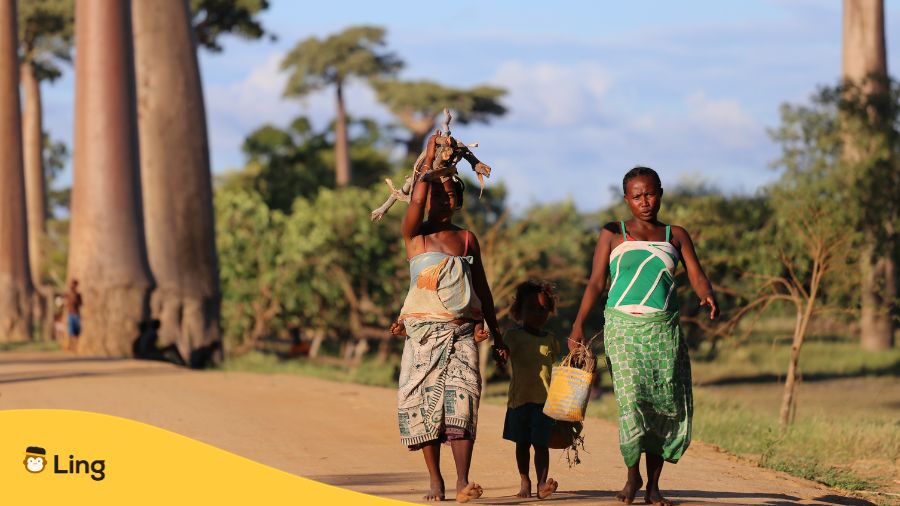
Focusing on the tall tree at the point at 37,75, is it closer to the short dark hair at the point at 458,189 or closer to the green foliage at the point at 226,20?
the green foliage at the point at 226,20

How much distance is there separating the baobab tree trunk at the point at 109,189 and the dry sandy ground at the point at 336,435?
15.1ft

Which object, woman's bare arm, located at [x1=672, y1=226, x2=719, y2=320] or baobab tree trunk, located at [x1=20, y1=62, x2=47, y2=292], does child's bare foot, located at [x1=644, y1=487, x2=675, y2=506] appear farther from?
baobab tree trunk, located at [x1=20, y1=62, x2=47, y2=292]

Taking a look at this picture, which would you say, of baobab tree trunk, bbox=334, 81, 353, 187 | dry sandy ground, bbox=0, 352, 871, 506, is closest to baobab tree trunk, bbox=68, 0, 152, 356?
dry sandy ground, bbox=0, 352, 871, 506

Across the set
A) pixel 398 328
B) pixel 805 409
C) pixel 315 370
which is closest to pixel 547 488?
pixel 398 328

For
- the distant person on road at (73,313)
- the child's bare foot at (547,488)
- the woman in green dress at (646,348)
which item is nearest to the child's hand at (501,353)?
the woman in green dress at (646,348)

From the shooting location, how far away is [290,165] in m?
60.5

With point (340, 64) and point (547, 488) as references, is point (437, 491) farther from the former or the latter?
point (340, 64)

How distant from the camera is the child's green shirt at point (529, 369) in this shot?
8398 mm

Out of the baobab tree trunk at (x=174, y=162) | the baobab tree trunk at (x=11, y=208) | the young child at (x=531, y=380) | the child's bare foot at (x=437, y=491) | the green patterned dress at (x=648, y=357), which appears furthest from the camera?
the baobab tree trunk at (x=11, y=208)

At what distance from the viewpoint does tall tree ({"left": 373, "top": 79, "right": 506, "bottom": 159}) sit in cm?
5369

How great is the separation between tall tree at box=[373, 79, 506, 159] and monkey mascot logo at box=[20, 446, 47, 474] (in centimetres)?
4366

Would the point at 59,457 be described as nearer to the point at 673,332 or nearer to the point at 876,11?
the point at 673,332

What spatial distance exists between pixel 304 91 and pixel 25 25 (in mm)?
17168

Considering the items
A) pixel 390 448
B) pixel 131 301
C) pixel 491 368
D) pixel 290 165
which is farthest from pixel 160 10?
pixel 290 165
